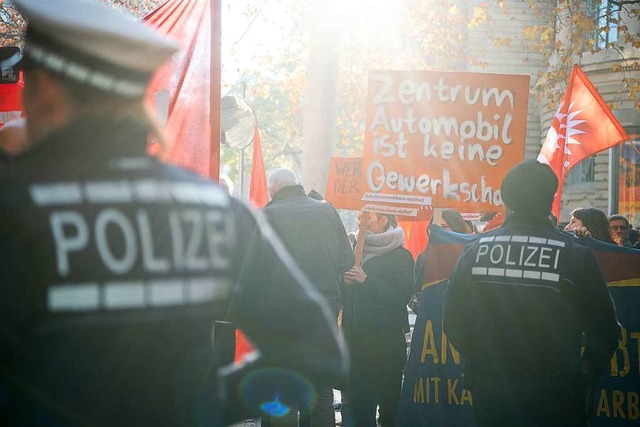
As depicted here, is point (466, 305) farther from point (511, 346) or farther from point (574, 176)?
point (574, 176)

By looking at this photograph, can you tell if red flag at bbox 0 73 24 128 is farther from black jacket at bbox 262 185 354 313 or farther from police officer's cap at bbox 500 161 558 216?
police officer's cap at bbox 500 161 558 216

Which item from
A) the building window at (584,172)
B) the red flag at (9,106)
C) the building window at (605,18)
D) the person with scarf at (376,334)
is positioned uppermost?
the building window at (605,18)

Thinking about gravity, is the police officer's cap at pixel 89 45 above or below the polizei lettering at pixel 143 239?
above

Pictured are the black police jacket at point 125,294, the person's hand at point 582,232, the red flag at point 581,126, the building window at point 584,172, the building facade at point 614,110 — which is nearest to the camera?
the black police jacket at point 125,294

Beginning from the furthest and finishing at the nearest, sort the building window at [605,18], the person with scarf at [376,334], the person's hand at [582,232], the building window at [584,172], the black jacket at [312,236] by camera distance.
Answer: the building window at [584,172] → the building window at [605,18] → the person's hand at [582,232] → the person with scarf at [376,334] → the black jacket at [312,236]

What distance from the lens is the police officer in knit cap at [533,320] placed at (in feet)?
13.8

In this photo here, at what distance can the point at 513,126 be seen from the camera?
7.67 meters

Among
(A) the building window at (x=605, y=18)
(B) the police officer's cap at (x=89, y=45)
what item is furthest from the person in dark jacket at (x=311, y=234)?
(A) the building window at (x=605, y=18)

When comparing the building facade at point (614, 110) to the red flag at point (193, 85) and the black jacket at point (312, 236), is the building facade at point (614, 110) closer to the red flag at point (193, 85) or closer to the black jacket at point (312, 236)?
the black jacket at point (312, 236)

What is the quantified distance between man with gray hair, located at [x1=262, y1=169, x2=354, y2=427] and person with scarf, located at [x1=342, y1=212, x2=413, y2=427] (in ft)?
1.06

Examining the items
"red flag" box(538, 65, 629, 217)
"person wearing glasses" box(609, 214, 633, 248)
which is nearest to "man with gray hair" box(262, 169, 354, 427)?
"red flag" box(538, 65, 629, 217)

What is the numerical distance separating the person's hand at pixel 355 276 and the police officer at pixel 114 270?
5305mm

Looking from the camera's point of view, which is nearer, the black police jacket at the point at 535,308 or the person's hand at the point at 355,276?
the black police jacket at the point at 535,308

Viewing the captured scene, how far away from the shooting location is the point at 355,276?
7.35 m
